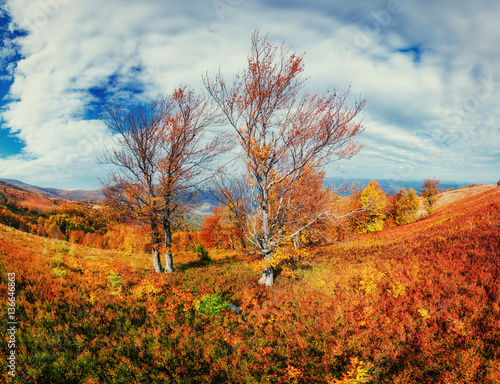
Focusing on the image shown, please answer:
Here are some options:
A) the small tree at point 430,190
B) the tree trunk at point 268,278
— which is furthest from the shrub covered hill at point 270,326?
the small tree at point 430,190

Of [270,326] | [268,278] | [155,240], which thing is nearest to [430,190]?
[268,278]

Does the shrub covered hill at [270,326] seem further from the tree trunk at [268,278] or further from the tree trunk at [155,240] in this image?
the tree trunk at [155,240]

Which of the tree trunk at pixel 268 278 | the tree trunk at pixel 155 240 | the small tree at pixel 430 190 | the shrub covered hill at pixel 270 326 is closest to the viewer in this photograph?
the shrub covered hill at pixel 270 326

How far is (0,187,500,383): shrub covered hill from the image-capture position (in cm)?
509

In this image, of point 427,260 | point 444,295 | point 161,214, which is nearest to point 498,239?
point 427,260

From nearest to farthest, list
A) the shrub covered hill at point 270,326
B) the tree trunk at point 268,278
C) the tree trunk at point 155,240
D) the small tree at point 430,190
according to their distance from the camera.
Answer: the shrub covered hill at point 270,326 < the tree trunk at point 268,278 < the tree trunk at point 155,240 < the small tree at point 430,190

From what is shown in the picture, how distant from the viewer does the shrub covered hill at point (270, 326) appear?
201 inches

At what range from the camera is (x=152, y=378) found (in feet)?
17.2

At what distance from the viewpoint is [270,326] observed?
7484mm

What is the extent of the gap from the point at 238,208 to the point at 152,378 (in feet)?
22.7

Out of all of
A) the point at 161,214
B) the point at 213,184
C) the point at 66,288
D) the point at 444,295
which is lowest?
the point at 444,295

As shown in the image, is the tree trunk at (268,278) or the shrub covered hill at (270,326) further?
the tree trunk at (268,278)

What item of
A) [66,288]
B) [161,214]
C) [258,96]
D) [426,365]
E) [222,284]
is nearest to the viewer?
[426,365]

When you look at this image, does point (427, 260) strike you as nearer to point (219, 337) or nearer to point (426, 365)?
point (426, 365)
